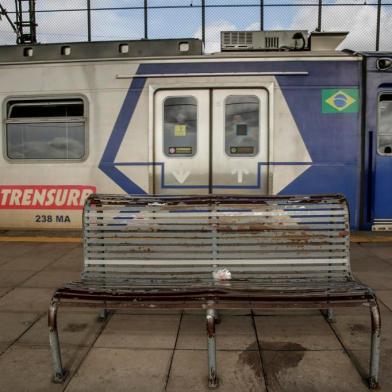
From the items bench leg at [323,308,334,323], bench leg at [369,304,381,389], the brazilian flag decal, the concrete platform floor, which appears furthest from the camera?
the brazilian flag decal

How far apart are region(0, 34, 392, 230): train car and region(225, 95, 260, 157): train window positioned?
0.01m

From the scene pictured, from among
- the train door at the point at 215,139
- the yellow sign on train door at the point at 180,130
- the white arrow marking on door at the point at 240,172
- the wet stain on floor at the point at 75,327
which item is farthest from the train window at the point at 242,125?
the wet stain on floor at the point at 75,327

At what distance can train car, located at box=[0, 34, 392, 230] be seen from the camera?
5867 mm

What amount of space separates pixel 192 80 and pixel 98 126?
1484 millimetres

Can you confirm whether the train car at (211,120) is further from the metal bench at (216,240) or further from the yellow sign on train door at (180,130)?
the metal bench at (216,240)

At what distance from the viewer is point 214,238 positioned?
3.22m

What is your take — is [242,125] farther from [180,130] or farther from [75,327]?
[75,327]

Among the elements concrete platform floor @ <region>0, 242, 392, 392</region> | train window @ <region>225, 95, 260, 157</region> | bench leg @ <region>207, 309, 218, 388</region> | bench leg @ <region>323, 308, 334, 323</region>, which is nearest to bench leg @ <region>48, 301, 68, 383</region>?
concrete platform floor @ <region>0, 242, 392, 392</region>

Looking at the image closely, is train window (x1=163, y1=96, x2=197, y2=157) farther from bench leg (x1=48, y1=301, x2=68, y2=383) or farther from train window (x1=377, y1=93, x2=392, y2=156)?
bench leg (x1=48, y1=301, x2=68, y2=383)

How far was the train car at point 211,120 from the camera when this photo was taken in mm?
5867

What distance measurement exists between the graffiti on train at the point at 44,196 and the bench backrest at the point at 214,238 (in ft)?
10.1

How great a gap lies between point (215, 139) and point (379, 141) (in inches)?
89.9

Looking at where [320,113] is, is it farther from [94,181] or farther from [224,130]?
[94,181]

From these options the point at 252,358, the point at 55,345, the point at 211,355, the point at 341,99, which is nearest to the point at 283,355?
the point at 252,358
